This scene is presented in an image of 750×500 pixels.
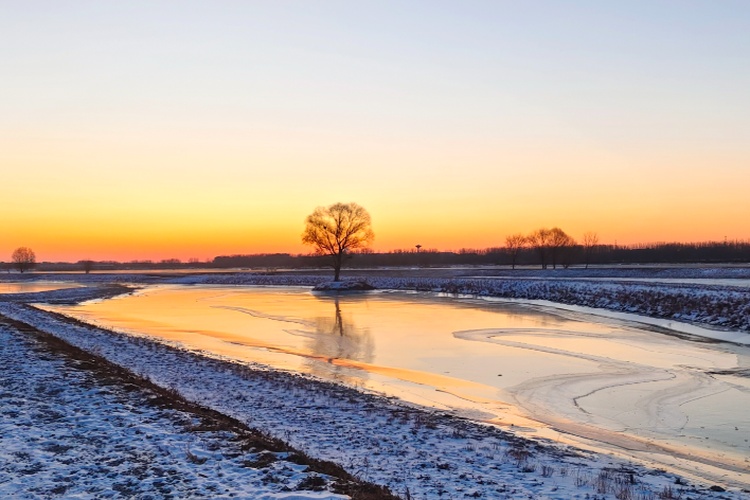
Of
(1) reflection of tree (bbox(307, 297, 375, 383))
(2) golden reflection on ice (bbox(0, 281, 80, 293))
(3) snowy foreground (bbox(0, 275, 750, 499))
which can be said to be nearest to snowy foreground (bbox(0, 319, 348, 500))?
(3) snowy foreground (bbox(0, 275, 750, 499))

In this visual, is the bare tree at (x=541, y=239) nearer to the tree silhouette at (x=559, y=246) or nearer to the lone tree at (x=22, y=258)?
the tree silhouette at (x=559, y=246)

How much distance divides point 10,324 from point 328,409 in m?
19.6

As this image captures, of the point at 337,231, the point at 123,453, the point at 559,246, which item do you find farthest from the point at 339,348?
the point at 559,246

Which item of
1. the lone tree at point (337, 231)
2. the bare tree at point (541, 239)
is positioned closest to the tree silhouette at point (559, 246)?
the bare tree at point (541, 239)

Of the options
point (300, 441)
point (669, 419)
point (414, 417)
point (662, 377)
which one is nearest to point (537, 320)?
point (662, 377)

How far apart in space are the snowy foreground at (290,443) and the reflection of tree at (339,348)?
9.89 feet

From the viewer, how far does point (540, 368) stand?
17.8 metres

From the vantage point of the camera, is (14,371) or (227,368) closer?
(14,371)

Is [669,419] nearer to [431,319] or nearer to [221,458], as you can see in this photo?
[221,458]

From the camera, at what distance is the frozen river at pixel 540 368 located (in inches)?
435

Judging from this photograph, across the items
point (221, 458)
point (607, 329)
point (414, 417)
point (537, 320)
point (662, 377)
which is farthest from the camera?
point (537, 320)

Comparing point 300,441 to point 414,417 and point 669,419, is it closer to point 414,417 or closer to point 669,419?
point 414,417

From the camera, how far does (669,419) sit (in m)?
11.9

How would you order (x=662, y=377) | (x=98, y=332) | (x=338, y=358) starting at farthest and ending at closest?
(x=98, y=332), (x=338, y=358), (x=662, y=377)
